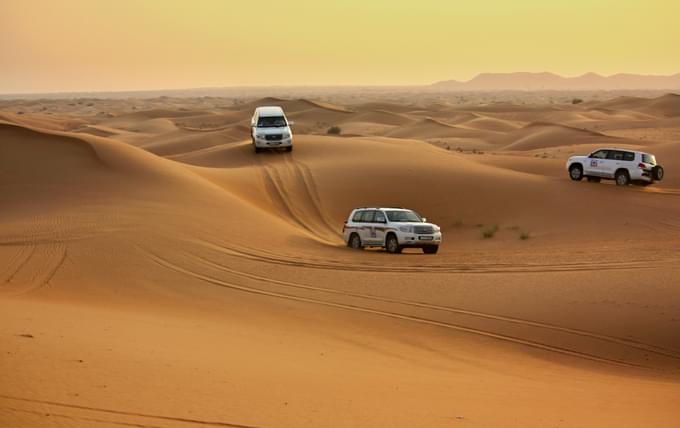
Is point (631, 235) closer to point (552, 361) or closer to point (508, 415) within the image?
point (552, 361)

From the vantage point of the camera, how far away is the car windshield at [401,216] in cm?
2675

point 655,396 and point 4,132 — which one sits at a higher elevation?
point 4,132

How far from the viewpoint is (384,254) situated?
26078 millimetres

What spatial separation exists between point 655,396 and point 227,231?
16.1 metres

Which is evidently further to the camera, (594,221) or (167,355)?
(594,221)

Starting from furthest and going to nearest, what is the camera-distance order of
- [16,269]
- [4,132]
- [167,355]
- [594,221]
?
1. [4,132]
2. [594,221]
3. [16,269]
4. [167,355]

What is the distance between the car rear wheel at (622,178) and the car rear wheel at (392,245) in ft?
52.8

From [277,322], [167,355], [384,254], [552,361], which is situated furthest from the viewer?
[384,254]

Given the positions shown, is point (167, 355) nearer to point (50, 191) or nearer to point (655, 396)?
point (655, 396)

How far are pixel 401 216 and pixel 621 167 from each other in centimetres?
1566

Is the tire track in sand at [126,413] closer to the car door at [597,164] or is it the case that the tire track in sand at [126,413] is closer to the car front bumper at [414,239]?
the car front bumper at [414,239]

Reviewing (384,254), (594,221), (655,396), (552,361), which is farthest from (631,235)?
(655,396)

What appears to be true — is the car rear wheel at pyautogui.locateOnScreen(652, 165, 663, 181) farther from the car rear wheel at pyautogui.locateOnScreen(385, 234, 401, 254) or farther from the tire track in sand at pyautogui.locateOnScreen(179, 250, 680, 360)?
the tire track in sand at pyautogui.locateOnScreen(179, 250, 680, 360)

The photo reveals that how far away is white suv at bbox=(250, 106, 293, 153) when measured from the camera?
1879 inches
